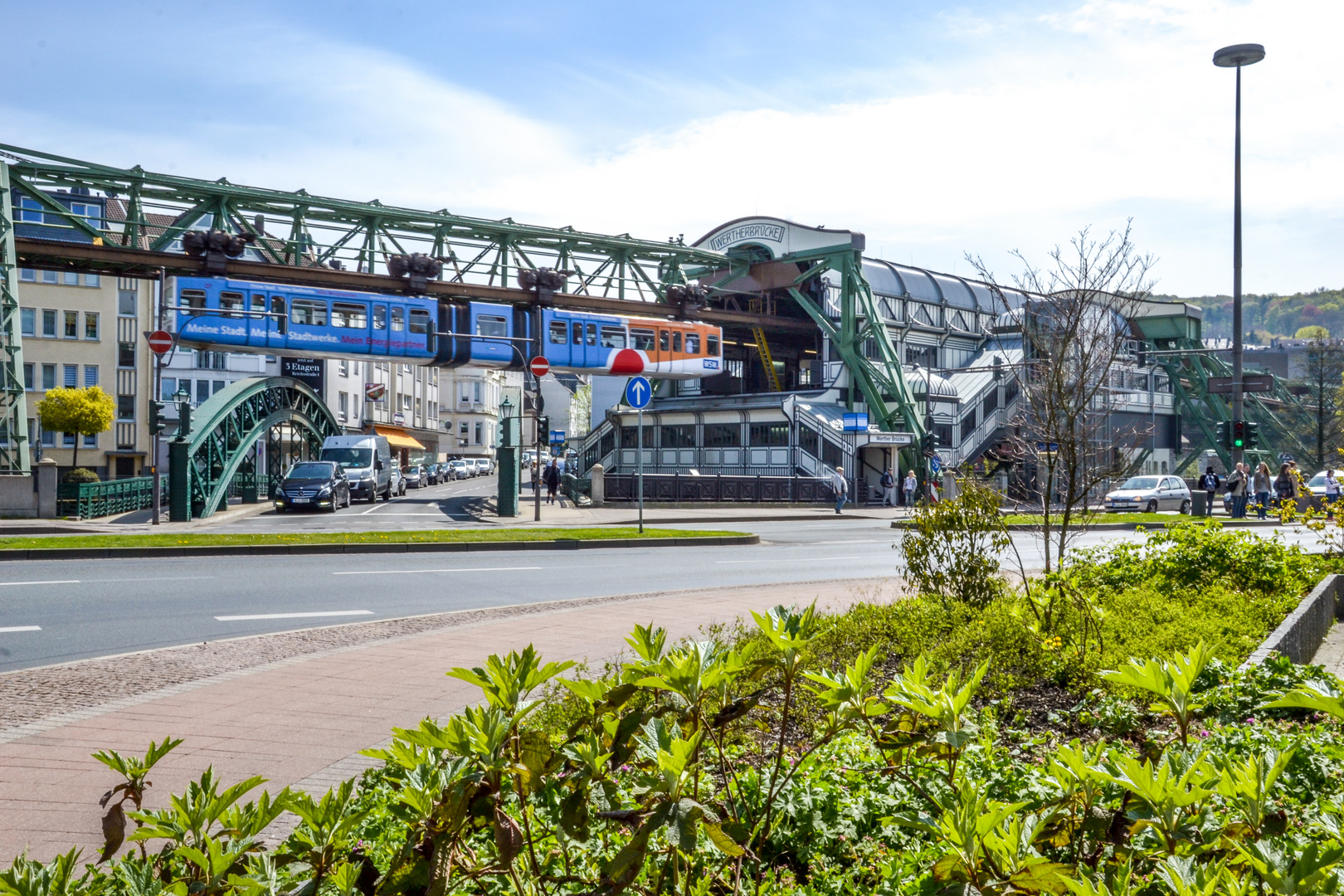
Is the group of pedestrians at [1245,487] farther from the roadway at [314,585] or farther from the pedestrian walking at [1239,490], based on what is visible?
the roadway at [314,585]

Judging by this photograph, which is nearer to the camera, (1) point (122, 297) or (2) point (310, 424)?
(2) point (310, 424)

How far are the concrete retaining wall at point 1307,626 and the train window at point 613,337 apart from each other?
32070 millimetres

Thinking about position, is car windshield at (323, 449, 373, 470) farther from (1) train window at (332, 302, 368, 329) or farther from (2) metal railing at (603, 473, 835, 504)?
(2) metal railing at (603, 473, 835, 504)

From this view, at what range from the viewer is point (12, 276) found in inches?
1275

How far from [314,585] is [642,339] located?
2897cm

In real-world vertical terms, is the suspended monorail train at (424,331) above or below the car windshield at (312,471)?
above

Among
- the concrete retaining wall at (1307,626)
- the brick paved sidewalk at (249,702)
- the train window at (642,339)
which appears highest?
the train window at (642,339)

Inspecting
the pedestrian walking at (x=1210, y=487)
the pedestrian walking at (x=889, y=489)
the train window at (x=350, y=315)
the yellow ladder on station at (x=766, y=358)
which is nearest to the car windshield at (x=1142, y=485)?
the pedestrian walking at (x=1210, y=487)

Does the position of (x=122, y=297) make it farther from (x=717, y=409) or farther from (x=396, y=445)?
(x=717, y=409)

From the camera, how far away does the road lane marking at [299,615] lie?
10.5m

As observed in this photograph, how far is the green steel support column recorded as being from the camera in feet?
99.0

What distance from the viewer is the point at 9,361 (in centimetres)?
3134

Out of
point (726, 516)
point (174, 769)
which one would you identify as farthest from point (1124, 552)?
point (726, 516)

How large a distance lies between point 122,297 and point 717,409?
38332 mm
